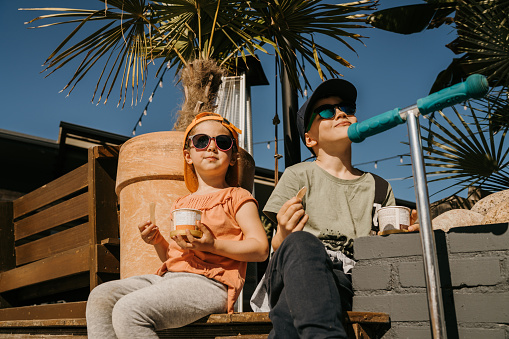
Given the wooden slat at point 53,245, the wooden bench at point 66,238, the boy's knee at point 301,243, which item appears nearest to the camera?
the boy's knee at point 301,243

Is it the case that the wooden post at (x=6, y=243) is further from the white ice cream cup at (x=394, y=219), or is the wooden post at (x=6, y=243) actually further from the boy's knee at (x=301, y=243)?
the white ice cream cup at (x=394, y=219)

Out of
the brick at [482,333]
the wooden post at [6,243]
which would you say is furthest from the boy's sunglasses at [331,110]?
the wooden post at [6,243]

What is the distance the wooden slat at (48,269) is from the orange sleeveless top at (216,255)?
1.11 metres

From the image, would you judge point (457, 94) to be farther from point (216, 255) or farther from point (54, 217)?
point (54, 217)

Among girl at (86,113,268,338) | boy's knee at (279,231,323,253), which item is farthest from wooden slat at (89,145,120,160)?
boy's knee at (279,231,323,253)

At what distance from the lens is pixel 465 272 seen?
1.81 meters

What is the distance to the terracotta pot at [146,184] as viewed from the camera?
3.11 meters

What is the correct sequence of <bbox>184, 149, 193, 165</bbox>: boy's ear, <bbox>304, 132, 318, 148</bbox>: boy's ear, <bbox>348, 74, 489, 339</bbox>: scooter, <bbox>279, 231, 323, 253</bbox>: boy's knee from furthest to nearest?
1. <bbox>184, 149, 193, 165</bbox>: boy's ear
2. <bbox>304, 132, 318, 148</bbox>: boy's ear
3. <bbox>279, 231, 323, 253</bbox>: boy's knee
4. <bbox>348, 74, 489, 339</bbox>: scooter

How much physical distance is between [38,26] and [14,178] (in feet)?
10.8

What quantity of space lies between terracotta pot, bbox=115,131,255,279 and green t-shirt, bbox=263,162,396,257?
3.12ft

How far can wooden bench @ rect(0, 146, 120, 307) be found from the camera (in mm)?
3395

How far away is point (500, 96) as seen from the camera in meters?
5.84

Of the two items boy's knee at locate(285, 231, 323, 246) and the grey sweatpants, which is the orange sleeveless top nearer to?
the grey sweatpants

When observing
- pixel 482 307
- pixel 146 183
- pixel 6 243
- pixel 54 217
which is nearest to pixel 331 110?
pixel 482 307
